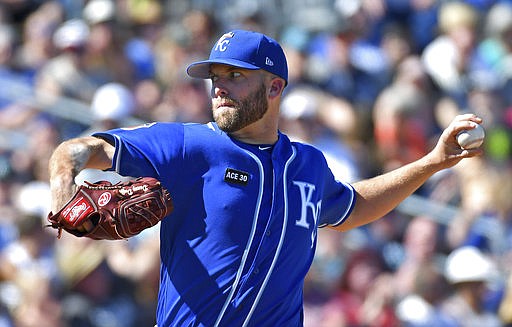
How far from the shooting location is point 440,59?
10.8 meters

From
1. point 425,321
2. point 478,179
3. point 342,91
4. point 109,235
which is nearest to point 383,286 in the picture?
point 425,321

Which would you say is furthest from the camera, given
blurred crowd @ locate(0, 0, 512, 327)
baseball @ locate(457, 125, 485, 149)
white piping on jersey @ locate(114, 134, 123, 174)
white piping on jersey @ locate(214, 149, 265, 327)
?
blurred crowd @ locate(0, 0, 512, 327)

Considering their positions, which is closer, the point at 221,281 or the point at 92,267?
the point at 221,281

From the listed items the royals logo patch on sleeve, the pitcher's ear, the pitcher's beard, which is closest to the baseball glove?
the royals logo patch on sleeve

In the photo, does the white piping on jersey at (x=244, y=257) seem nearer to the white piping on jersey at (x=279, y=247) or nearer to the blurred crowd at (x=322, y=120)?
the white piping on jersey at (x=279, y=247)

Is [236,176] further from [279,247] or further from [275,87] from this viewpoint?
[275,87]

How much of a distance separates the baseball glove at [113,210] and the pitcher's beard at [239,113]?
1.95 ft

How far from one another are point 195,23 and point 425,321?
3521 mm

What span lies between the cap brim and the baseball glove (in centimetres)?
73

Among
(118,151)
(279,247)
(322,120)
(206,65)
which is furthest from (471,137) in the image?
(322,120)

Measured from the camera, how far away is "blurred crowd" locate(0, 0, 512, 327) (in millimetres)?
7883

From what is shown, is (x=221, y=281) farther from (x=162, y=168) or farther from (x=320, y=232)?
(x=320, y=232)

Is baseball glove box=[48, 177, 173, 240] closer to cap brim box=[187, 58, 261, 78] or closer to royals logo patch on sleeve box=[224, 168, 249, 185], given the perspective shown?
royals logo patch on sleeve box=[224, 168, 249, 185]

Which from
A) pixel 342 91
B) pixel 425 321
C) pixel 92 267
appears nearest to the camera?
pixel 92 267
